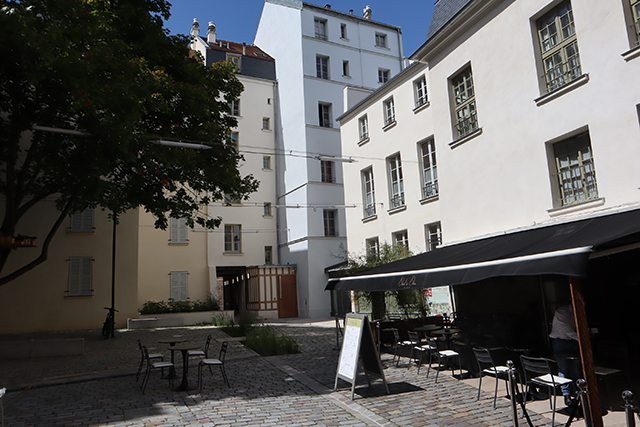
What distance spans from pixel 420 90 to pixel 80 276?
1544 cm

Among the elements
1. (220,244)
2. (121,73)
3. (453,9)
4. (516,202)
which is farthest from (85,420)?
(220,244)

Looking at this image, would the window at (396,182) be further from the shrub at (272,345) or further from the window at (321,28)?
the window at (321,28)

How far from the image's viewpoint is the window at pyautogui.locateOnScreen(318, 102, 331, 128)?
26922mm

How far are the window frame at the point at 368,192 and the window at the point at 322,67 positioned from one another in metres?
9.84

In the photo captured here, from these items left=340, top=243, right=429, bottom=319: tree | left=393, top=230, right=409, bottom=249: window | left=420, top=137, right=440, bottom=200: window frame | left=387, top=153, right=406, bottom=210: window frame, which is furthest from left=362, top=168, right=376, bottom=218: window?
left=340, top=243, right=429, bottom=319: tree

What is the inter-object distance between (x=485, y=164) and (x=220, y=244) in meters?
19.2

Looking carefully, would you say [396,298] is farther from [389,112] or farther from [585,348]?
[585,348]

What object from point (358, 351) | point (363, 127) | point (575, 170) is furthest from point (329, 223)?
point (358, 351)

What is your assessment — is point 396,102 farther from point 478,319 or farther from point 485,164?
point 478,319

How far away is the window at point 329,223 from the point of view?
1038 inches

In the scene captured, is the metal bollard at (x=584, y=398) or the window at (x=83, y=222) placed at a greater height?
the window at (x=83, y=222)

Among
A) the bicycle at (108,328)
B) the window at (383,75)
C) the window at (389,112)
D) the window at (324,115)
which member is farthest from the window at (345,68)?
the bicycle at (108,328)

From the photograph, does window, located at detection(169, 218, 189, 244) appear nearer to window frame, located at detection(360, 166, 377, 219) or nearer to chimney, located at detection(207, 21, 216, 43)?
window frame, located at detection(360, 166, 377, 219)

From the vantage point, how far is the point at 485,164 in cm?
1031
